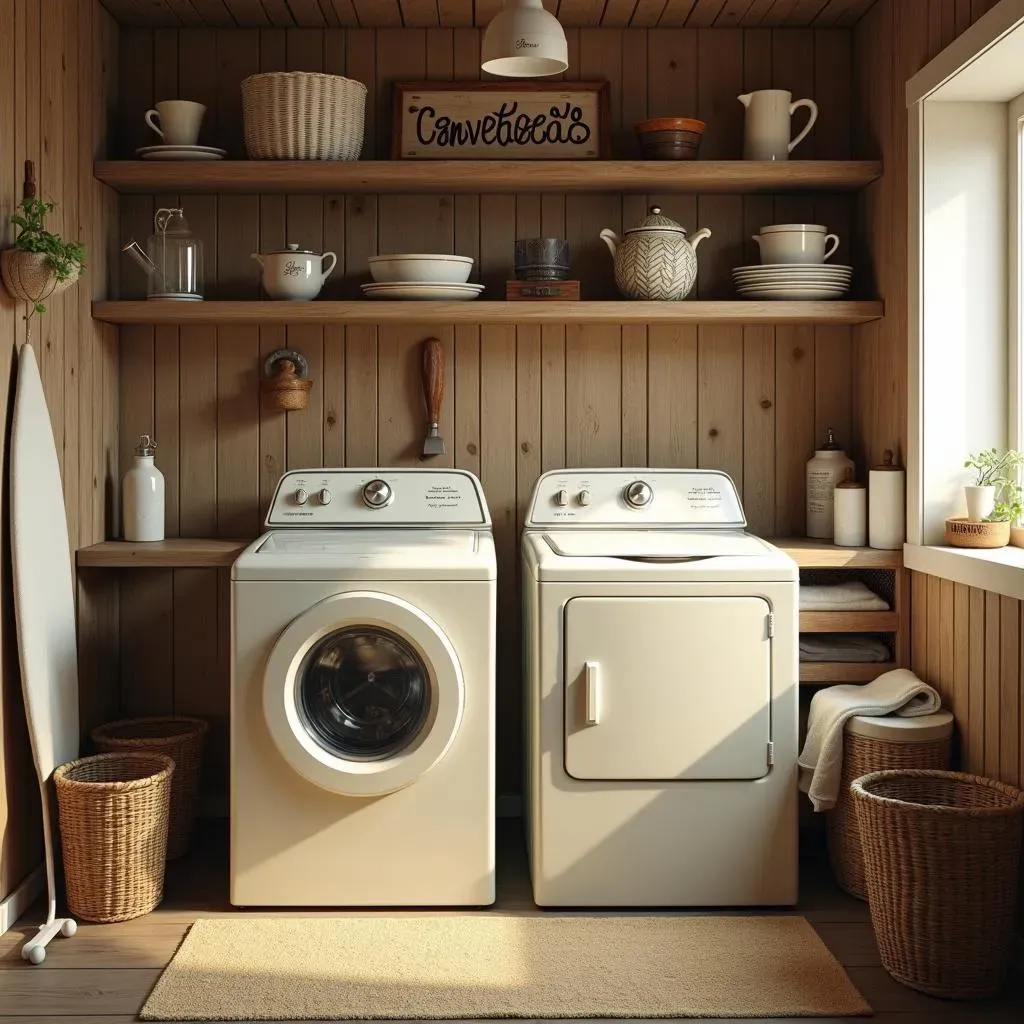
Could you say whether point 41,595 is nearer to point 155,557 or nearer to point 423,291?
point 155,557

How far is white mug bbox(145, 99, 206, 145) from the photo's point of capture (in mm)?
3244

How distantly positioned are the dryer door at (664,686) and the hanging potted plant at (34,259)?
4.38 feet

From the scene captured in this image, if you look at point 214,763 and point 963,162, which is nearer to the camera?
point 963,162

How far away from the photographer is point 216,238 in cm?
346

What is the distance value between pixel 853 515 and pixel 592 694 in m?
0.92

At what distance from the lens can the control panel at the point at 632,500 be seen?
3.32 m

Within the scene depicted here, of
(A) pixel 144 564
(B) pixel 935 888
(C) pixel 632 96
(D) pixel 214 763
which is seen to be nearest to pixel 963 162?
(C) pixel 632 96

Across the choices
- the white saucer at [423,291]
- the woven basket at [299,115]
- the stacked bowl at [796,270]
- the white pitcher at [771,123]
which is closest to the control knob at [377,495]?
the white saucer at [423,291]

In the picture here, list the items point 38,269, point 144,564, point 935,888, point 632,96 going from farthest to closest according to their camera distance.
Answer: point 632,96 → point 144,564 → point 38,269 → point 935,888

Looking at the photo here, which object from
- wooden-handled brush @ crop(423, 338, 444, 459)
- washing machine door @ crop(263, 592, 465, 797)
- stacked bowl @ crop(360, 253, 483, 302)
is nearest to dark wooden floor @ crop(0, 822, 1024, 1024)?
washing machine door @ crop(263, 592, 465, 797)

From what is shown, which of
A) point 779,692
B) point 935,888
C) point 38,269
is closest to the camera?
point 935,888

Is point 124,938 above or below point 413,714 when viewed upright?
below

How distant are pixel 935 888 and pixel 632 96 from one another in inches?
87.4

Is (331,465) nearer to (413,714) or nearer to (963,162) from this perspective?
(413,714)
